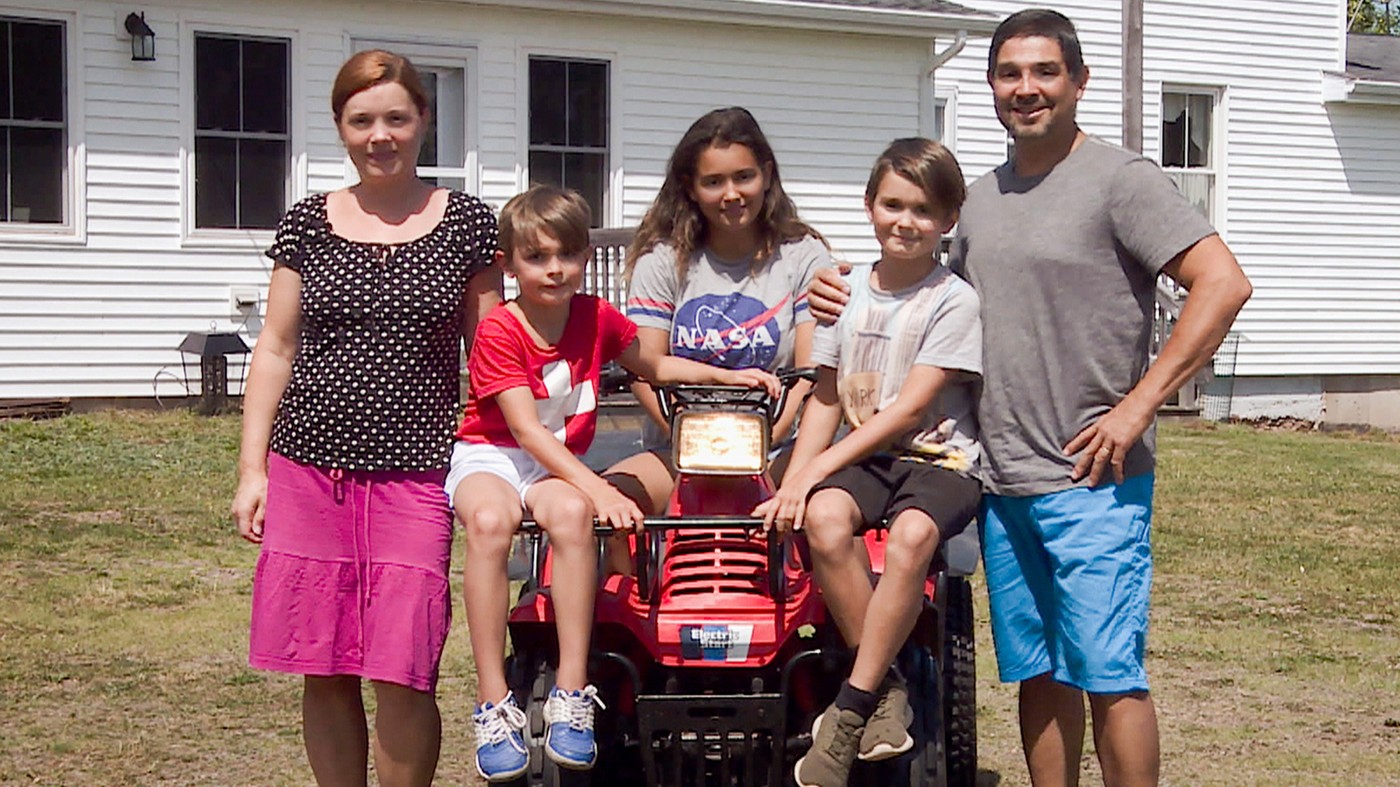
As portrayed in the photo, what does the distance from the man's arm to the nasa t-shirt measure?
90 centimetres

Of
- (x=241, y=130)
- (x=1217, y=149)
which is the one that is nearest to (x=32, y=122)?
(x=241, y=130)

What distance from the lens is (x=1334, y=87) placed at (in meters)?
20.4

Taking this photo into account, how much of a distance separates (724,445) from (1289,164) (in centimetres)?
1756

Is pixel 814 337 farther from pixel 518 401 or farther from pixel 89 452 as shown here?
pixel 89 452

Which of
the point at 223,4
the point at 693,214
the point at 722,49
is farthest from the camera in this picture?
the point at 722,49

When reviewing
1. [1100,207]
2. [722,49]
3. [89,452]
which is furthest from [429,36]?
[1100,207]

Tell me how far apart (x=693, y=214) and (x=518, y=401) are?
0.82 metres

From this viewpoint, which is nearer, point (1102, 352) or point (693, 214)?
point (1102, 352)

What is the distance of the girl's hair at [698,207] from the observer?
4.55 meters

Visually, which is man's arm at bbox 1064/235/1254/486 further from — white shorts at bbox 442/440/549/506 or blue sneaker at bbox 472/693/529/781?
blue sneaker at bbox 472/693/529/781

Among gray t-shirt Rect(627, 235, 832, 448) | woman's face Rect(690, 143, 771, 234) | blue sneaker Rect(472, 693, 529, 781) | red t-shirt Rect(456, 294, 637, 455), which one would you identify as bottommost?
blue sneaker Rect(472, 693, 529, 781)

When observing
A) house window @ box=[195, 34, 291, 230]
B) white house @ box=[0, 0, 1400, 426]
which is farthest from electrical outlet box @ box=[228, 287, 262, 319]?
house window @ box=[195, 34, 291, 230]

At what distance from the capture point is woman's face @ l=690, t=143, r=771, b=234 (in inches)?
178

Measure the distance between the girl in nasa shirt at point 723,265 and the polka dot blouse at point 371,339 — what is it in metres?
0.67
